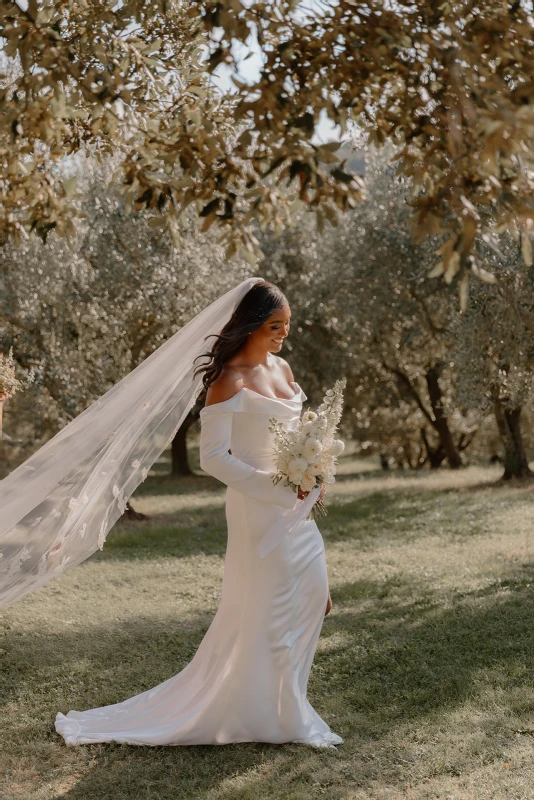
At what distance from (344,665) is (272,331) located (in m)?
3.23

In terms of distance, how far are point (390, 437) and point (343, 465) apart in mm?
2424

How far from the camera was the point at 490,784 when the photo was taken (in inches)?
189

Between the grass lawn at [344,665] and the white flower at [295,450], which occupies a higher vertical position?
the white flower at [295,450]

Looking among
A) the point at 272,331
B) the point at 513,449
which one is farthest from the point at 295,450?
the point at 513,449

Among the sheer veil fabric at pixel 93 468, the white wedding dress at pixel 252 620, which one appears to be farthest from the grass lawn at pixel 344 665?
the sheer veil fabric at pixel 93 468

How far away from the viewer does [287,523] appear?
5.27 metres

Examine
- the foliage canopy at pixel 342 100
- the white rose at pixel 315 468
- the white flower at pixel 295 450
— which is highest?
the foliage canopy at pixel 342 100

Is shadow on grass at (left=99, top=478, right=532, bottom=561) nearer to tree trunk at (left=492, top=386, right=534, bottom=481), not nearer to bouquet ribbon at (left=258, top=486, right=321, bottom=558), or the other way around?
tree trunk at (left=492, top=386, right=534, bottom=481)

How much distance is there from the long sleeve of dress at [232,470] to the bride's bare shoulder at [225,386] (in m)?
0.13

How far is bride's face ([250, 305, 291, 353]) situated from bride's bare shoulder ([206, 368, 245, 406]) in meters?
0.26

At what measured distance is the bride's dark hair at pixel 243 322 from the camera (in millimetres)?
5375

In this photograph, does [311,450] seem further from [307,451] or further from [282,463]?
[282,463]

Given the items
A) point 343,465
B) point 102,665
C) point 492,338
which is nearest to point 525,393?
point 492,338

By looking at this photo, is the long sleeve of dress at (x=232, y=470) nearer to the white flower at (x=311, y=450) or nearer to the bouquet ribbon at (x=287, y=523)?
the bouquet ribbon at (x=287, y=523)
